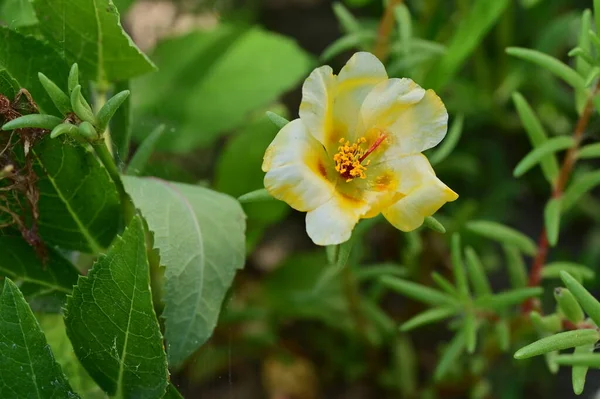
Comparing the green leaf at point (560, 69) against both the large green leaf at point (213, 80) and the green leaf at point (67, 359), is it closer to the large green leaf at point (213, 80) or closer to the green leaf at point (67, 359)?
the large green leaf at point (213, 80)

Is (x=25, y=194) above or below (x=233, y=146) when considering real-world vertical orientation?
above

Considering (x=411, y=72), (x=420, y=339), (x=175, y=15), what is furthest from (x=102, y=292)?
(x=175, y=15)

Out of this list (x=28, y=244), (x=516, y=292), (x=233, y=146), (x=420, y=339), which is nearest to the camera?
(x=28, y=244)

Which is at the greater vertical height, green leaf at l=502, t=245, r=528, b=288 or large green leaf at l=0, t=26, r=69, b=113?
large green leaf at l=0, t=26, r=69, b=113

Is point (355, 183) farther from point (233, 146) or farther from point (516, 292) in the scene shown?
point (233, 146)

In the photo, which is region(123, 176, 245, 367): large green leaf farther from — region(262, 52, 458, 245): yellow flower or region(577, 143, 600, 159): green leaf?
region(577, 143, 600, 159): green leaf

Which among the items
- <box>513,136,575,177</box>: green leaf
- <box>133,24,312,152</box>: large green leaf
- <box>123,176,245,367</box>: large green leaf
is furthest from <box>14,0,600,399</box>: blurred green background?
<box>123,176,245,367</box>: large green leaf

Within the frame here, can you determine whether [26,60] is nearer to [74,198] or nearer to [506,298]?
[74,198]

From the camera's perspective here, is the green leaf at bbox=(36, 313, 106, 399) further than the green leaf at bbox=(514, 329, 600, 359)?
Yes
